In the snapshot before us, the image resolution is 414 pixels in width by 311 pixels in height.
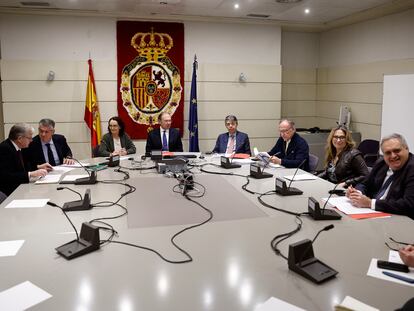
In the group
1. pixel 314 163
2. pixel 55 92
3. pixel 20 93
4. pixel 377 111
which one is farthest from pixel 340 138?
pixel 20 93

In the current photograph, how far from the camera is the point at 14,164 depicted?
3.39 m

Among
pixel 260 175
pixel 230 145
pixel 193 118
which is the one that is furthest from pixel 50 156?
pixel 193 118

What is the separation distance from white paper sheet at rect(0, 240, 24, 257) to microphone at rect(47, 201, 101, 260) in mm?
203

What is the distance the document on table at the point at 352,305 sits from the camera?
1.25 metres

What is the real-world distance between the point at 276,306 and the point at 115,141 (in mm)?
4058

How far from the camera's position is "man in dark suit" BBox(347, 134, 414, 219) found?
2.36 m

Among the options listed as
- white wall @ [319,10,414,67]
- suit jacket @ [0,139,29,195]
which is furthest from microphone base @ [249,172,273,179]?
white wall @ [319,10,414,67]

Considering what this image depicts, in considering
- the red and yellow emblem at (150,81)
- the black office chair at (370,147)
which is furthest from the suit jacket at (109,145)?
the black office chair at (370,147)

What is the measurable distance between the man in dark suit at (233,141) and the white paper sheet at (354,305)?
371 cm

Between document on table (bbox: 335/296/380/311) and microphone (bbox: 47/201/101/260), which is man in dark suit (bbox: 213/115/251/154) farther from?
document on table (bbox: 335/296/380/311)

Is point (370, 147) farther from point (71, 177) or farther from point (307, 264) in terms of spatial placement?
point (307, 264)

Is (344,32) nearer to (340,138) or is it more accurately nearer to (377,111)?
(377,111)

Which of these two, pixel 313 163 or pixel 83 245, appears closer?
pixel 83 245

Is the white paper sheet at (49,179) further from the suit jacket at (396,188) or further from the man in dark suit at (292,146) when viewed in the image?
the suit jacket at (396,188)
